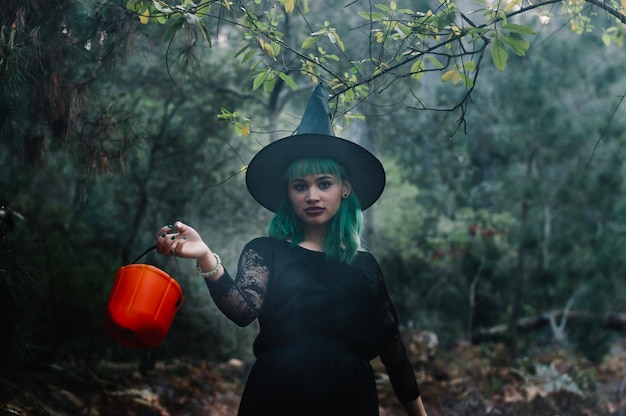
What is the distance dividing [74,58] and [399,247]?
8.00 meters

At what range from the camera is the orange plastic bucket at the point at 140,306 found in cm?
222

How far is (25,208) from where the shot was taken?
8.62m

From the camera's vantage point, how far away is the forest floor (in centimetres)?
535

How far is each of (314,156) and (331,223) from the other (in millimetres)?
309

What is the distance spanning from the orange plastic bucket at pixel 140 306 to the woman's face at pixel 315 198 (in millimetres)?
716

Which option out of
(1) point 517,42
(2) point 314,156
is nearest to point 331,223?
(2) point 314,156

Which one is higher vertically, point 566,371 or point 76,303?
point 566,371

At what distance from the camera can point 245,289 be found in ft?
8.11

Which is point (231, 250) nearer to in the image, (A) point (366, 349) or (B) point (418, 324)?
(B) point (418, 324)

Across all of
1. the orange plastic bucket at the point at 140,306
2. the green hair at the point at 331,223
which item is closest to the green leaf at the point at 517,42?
the green hair at the point at 331,223

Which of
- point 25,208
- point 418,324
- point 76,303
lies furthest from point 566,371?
point 25,208

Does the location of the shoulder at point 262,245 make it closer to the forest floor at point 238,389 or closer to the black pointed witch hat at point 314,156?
the black pointed witch hat at point 314,156

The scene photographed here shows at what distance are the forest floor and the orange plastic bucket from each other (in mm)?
2474

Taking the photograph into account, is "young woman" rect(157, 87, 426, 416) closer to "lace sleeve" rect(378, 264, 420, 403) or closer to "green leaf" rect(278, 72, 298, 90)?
"lace sleeve" rect(378, 264, 420, 403)
